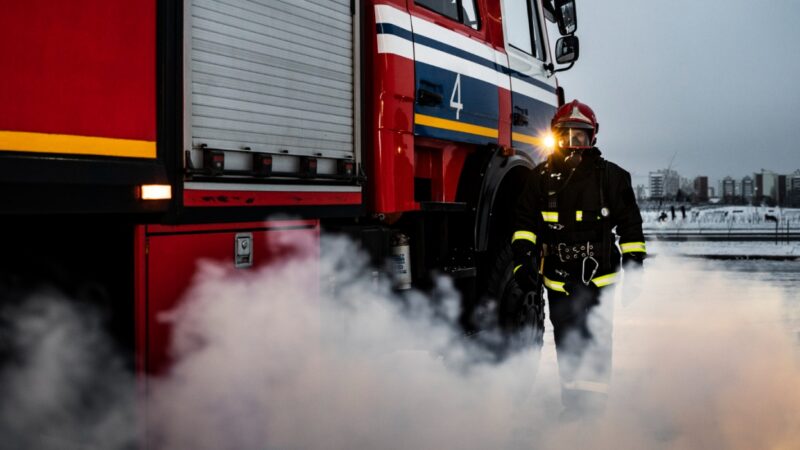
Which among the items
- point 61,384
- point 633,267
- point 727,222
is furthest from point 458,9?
point 727,222

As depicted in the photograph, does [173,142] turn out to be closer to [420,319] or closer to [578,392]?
[420,319]

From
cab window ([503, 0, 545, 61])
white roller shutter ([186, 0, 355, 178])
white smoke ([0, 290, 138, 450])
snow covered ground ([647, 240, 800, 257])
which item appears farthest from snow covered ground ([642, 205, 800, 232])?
white smoke ([0, 290, 138, 450])

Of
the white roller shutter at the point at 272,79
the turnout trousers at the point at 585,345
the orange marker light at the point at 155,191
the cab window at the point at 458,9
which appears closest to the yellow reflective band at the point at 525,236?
the turnout trousers at the point at 585,345

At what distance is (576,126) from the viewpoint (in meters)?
4.50

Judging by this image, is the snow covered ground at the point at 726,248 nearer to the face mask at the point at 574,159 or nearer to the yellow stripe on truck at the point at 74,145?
the face mask at the point at 574,159

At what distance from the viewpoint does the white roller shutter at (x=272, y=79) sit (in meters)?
3.09

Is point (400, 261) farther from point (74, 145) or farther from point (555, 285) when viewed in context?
point (74, 145)

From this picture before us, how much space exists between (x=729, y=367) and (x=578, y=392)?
5.94ft

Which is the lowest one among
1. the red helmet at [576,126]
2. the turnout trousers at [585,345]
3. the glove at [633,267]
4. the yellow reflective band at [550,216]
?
the turnout trousers at [585,345]

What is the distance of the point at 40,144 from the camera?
247 centimetres

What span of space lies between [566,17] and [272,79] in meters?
3.07

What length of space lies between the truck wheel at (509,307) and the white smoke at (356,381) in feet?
0.47

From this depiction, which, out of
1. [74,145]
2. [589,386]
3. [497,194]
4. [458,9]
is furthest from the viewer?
[497,194]

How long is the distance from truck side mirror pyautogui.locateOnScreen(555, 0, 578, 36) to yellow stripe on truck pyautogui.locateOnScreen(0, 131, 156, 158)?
3777 mm
